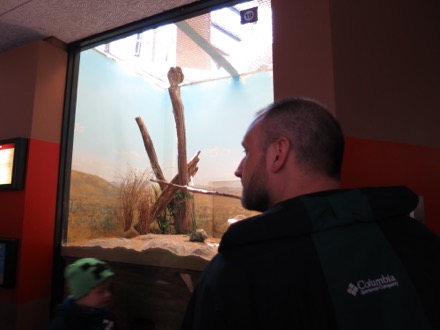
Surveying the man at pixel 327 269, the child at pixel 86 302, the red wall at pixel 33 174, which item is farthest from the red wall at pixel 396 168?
the red wall at pixel 33 174

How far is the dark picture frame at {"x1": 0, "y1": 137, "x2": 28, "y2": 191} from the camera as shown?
2486mm

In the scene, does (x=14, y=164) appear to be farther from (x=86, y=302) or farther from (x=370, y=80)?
(x=370, y=80)

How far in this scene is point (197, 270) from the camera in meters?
1.99

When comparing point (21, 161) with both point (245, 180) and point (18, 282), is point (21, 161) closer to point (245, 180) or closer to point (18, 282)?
point (18, 282)

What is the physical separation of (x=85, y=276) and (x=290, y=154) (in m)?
1.50

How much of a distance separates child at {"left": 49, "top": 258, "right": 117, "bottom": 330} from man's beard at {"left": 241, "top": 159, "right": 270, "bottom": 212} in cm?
125

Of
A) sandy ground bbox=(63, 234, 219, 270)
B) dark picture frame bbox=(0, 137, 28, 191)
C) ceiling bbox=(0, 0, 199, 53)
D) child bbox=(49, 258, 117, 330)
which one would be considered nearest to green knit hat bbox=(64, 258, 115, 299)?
child bbox=(49, 258, 117, 330)

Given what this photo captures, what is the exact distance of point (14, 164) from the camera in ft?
8.23

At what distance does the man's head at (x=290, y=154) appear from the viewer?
2.42 ft

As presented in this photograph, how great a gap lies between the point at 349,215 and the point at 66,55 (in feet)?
9.89

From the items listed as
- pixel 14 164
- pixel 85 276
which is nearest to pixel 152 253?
pixel 85 276

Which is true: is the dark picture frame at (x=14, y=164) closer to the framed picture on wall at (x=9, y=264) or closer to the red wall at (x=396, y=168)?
the framed picture on wall at (x=9, y=264)

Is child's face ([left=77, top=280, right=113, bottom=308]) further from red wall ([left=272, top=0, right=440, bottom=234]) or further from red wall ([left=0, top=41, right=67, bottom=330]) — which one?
red wall ([left=272, top=0, right=440, bottom=234])

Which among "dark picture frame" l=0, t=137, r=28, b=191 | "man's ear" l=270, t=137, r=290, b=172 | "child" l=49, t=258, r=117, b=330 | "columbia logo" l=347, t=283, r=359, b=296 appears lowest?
"child" l=49, t=258, r=117, b=330
